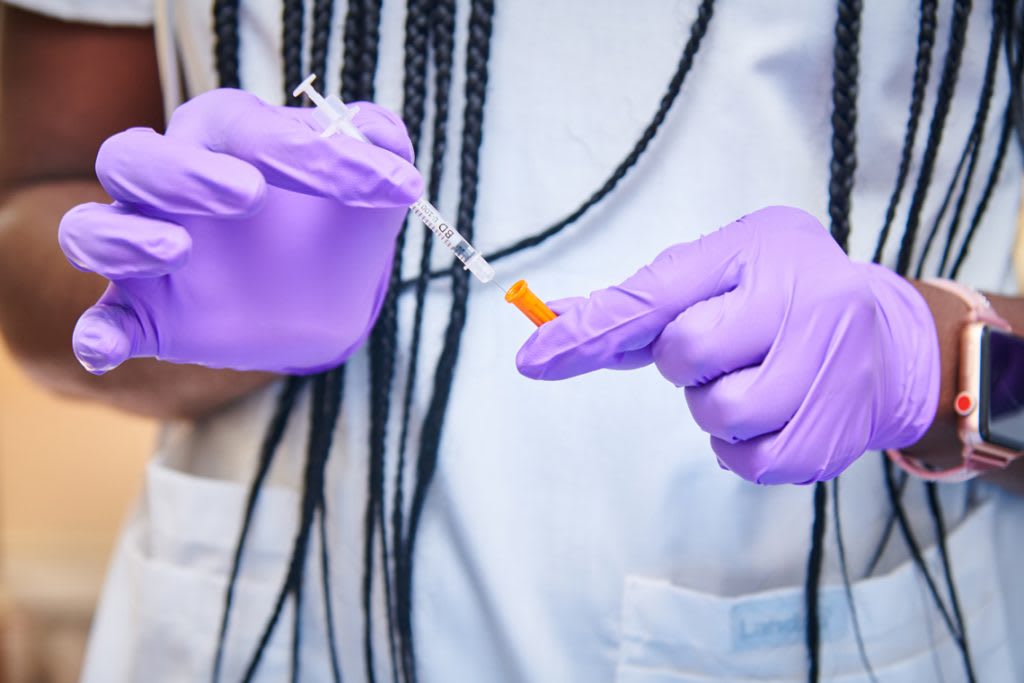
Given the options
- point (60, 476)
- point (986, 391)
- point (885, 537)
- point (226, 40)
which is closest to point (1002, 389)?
point (986, 391)

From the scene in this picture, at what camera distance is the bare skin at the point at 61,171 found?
75 centimetres

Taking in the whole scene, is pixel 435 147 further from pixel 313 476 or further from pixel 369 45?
pixel 313 476

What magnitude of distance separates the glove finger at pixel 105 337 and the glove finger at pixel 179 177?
6 cm

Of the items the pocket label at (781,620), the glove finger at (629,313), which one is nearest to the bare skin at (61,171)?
the glove finger at (629,313)

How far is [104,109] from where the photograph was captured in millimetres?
769

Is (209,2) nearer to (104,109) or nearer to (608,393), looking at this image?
(104,109)

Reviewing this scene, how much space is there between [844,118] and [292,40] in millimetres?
372

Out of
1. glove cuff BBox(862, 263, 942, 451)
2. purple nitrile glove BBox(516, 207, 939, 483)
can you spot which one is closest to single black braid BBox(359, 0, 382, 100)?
purple nitrile glove BBox(516, 207, 939, 483)

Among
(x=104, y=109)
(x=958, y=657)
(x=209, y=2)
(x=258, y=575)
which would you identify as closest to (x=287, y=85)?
(x=209, y=2)

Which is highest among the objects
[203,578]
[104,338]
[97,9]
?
[97,9]

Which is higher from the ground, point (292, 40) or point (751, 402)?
point (292, 40)

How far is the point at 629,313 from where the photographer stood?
0.53 meters

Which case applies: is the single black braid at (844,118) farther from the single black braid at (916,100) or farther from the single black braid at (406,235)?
the single black braid at (406,235)

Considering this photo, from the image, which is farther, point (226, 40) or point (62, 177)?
point (62, 177)
